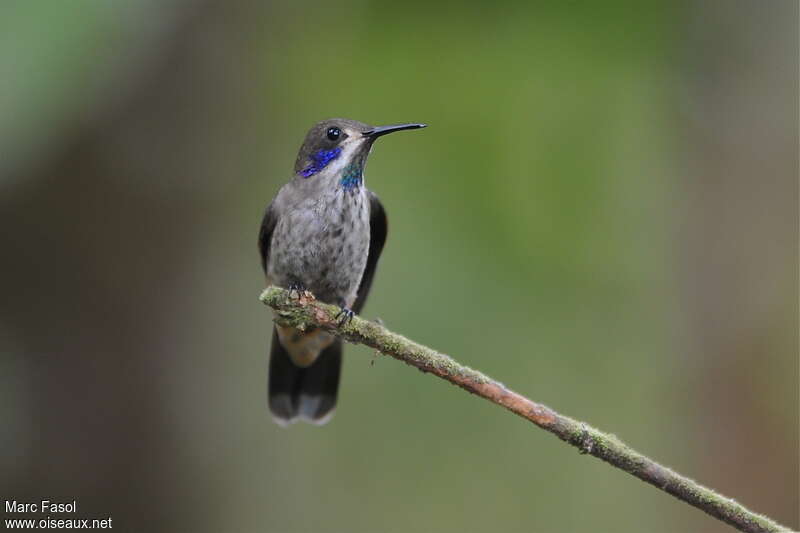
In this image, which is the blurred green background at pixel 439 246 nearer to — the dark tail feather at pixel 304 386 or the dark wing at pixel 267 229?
the dark tail feather at pixel 304 386

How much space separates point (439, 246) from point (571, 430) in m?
2.47

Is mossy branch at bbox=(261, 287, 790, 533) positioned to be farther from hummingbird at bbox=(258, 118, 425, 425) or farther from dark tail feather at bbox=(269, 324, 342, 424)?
dark tail feather at bbox=(269, 324, 342, 424)

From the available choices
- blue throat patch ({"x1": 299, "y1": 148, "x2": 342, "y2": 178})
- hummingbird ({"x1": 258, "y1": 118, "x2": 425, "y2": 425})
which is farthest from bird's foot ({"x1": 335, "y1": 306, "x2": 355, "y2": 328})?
blue throat patch ({"x1": 299, "y1": 148, "x2": 342, "y2": 178})

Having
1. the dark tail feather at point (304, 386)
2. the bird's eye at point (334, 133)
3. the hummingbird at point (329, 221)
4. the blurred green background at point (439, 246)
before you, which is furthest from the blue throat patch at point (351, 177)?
the dark tail feather at point (304, 386)

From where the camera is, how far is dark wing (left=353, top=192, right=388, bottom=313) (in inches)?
159

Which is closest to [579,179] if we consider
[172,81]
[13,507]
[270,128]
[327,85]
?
[327,85]

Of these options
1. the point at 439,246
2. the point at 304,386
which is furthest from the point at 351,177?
the point at 304,386

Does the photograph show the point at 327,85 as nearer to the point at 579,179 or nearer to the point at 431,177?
the point at 431,177

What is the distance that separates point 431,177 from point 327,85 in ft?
2.96

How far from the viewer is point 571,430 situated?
2.20 meters

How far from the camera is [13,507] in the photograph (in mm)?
3934

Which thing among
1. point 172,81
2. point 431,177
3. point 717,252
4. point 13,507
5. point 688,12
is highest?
point 688,12

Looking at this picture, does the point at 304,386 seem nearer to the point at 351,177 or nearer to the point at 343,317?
the point at 351,177

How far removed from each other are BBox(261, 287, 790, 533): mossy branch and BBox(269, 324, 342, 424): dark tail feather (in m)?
1.93
